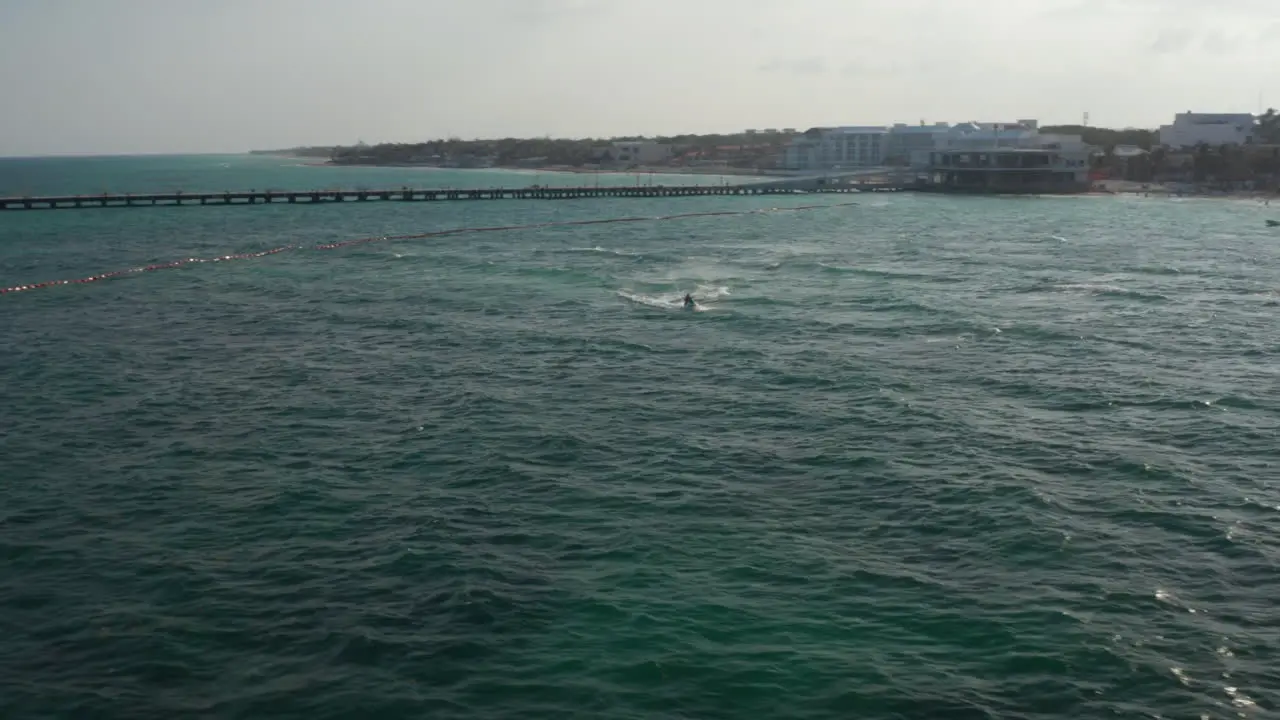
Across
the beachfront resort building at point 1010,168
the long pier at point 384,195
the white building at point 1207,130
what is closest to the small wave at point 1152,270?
the long pier at point 384,195

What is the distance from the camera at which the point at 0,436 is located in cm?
3241

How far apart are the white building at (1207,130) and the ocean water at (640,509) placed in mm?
150250

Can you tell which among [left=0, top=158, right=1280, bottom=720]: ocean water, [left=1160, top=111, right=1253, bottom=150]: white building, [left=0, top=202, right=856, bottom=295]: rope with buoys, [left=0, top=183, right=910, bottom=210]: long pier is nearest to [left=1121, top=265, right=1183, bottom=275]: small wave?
[left=0, top=158, right=1280, bottom=720]: ocean water

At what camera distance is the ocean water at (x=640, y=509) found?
60.8 ft

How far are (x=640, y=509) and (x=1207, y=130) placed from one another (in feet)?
635

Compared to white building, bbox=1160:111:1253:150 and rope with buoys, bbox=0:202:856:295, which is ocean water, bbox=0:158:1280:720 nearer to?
rope with buoys, bbox=0:202:856:295

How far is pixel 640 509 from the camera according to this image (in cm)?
2608

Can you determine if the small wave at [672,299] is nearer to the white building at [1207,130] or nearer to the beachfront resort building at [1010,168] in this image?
the beachfront resort building at [1010,168]

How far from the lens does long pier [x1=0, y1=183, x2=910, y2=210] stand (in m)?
122

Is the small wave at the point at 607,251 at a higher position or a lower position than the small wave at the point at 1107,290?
higher

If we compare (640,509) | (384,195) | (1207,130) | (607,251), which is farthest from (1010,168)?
(640,509)

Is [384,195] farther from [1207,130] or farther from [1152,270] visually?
[1207,130]

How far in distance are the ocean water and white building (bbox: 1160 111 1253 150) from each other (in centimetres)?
15025

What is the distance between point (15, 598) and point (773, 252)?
66.6m
